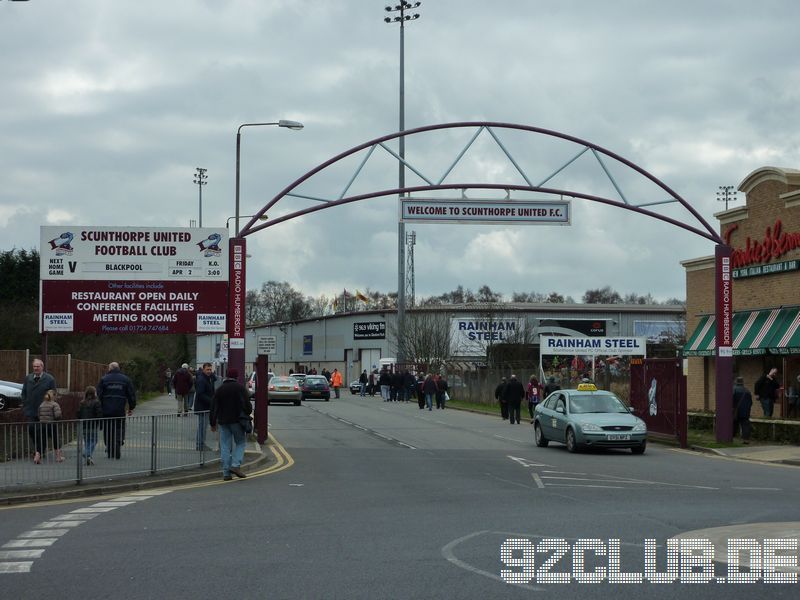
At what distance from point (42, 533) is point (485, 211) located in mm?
15276

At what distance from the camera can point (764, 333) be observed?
99.0 feet

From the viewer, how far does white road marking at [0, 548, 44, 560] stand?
1002 cm

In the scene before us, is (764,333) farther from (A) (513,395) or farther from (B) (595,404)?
(A) (513,395)

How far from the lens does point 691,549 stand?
10047 mm

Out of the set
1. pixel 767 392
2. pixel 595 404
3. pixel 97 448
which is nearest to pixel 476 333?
pixel 767 392

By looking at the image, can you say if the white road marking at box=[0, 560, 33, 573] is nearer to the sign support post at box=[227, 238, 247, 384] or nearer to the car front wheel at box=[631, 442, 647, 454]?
the sign support post at box=[227, 238, 247, 384]

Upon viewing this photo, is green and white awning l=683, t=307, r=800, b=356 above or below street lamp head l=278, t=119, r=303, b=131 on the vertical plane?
below

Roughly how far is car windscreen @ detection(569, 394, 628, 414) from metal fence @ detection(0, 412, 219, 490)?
357 inches

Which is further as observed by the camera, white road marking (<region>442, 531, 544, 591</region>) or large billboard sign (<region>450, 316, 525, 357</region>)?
large billboard sign (<region>450, 316, 525, 357</region>)

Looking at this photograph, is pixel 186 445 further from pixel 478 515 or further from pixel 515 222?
pixel 515 222

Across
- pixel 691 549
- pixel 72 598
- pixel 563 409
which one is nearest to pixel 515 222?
pixel 563 409

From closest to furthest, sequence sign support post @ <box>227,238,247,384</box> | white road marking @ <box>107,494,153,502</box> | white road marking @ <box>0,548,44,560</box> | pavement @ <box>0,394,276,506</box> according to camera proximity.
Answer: white road marking @ <box>0,548,44,560</box>, white road marking @ <box>107,494,153,502</box>, pavement @ <box>0,394,276,506</box>, sign support post @ <box>227,238,247,384</box>

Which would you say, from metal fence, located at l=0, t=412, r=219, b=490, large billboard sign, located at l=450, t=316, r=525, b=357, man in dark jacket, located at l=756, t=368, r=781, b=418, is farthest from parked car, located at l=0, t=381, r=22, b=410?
large billboard sign, located at l=450, t=316, r=525, b=357

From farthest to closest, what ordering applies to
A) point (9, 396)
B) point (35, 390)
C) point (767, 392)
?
point (9, 396) < point (767, 392) < point (35, 390)
